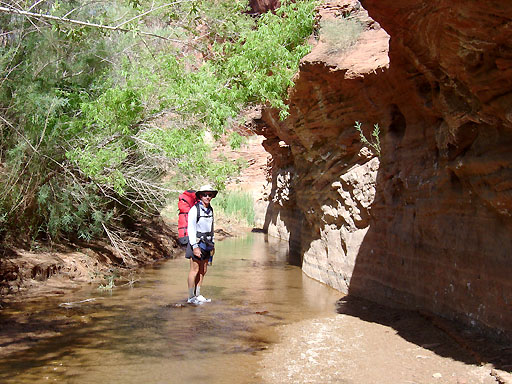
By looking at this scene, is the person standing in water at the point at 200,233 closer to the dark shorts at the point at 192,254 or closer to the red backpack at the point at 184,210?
the dark shorts at the point at 192,254

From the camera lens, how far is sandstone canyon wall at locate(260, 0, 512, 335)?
449 cm

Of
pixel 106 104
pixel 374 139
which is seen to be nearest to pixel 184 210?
pixel 106 104

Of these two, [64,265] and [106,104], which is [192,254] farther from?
[64,265]

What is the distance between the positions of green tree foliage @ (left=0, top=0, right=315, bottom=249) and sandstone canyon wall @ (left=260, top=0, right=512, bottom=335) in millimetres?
1607

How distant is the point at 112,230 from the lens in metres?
12.1

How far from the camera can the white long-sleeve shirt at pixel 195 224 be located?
24.6 feet

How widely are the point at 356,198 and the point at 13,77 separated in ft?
19.9

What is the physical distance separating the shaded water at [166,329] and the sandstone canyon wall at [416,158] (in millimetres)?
1273

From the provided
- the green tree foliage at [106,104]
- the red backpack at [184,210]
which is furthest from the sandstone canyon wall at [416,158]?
the red backpack at [184,210]

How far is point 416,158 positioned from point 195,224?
127 inches

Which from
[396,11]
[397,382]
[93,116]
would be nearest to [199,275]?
[93,116]

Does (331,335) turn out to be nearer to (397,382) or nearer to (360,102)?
(397,382)

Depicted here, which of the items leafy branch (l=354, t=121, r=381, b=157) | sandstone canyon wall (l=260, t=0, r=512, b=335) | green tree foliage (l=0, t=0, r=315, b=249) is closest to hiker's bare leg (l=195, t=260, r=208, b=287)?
green tree foliage (l=0, t=0, r=315, b=249)

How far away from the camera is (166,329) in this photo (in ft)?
20.9
